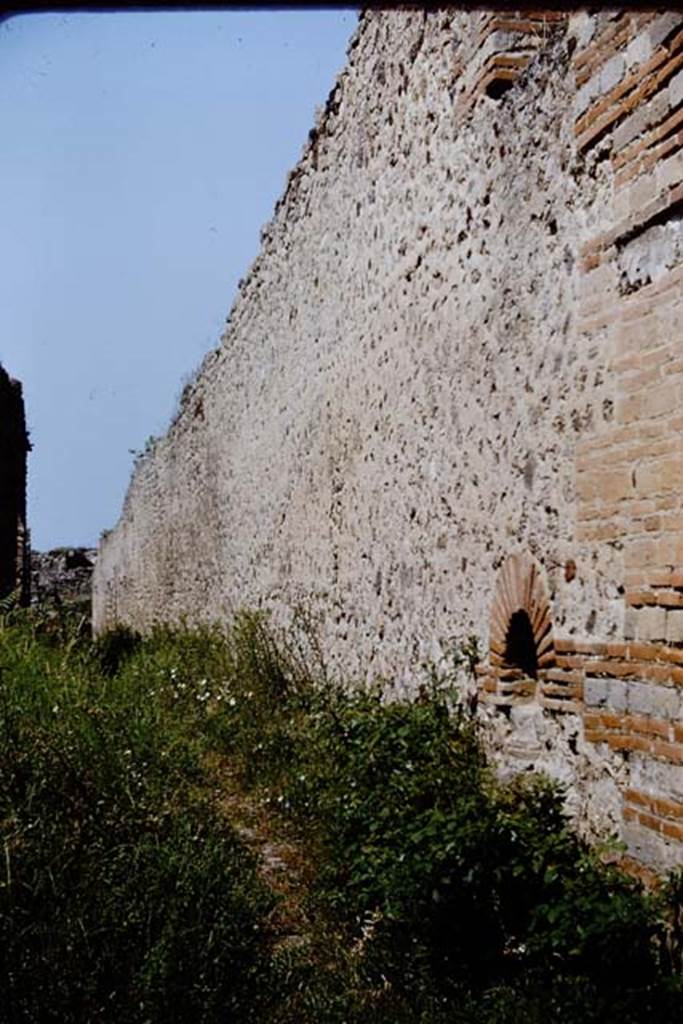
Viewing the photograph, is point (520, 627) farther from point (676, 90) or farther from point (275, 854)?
point (676, 90)

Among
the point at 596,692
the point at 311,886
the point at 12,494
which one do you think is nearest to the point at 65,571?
the point at 12,494

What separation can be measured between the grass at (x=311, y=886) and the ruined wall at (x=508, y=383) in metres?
0.32

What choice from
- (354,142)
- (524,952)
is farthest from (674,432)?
(354,142)

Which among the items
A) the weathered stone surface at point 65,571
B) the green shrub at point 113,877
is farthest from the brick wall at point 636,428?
the weathered stone surface at point 65,571

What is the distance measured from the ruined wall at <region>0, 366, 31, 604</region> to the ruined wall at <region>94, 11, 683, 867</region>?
17.2 feet

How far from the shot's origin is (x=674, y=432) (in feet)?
13.2

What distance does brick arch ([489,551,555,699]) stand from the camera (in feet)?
16.2

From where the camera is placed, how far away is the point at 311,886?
5098mm

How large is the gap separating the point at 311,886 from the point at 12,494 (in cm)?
1036

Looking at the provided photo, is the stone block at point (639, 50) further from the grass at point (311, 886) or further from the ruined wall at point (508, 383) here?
the grass at point (311, 886)

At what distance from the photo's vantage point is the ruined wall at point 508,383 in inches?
163

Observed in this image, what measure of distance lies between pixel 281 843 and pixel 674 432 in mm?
2897

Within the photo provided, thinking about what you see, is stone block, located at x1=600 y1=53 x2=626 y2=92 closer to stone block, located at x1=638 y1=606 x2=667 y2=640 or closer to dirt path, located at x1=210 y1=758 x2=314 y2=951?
stone block, located at x1=638 y1=606 x2=667 y2=640

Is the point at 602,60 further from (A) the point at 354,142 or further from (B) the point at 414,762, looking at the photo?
(A) the point at 354,142
